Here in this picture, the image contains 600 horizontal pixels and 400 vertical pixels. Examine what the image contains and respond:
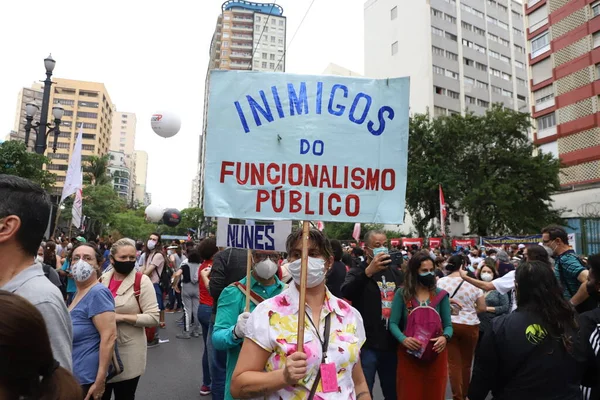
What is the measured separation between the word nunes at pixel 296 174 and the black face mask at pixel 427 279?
197cm

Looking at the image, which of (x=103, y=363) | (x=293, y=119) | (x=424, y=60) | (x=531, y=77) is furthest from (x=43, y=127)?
(x=424, y=60)

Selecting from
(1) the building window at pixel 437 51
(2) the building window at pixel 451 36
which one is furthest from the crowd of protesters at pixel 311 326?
(2) the building window at pixel 451 36

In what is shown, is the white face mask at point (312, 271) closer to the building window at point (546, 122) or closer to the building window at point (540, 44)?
Answer: the building window at point (546, 122)

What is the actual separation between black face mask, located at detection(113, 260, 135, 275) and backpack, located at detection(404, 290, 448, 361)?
8.59ft

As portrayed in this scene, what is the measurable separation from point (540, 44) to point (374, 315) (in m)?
43.0

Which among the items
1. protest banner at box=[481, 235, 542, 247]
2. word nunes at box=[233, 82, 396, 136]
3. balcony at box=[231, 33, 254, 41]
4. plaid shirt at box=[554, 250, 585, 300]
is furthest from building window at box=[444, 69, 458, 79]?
balcony at box=[231, 33, 254, 41]

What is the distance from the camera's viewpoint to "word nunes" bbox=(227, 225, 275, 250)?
3605mm

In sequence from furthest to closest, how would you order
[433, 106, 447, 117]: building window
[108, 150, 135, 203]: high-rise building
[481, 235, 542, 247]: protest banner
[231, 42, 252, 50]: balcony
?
[108, 150, 135, 203]: high-rise building < [231, 42, 252, 50]: balcony < [433, 106, 447, 117]: building window < [481, 235, 542, 247]: protest banner

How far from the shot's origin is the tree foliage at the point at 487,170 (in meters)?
31.5

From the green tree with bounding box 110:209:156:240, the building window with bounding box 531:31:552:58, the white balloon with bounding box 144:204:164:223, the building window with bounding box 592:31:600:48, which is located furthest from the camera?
the green tree with bounding box 110:209:156:240

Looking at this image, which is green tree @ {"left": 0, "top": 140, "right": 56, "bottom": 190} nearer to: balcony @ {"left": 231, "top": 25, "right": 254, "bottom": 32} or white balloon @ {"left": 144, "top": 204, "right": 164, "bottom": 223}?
white balloon @ {"left": 144, "top": 204, "right": 164, "bottom": 223}

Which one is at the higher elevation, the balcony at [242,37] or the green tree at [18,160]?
the balcony at [242,37]

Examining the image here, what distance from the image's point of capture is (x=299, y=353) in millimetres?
1929

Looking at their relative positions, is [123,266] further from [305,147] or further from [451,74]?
[451,74]
